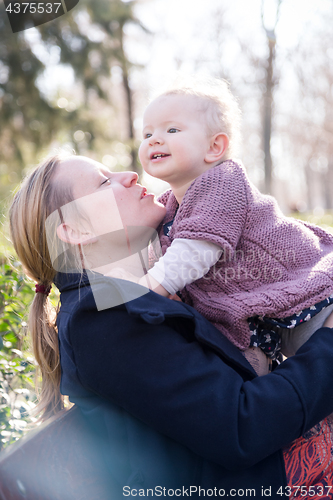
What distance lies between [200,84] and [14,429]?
2052mm

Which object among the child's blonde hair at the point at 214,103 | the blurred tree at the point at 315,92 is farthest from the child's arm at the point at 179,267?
the blurred tree at the point at 315,92

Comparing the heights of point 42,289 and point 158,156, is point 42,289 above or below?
below

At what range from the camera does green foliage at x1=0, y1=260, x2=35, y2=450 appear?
2088 mm

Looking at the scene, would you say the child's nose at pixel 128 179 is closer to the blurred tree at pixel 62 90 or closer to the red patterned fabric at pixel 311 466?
the red patterned fabric at pixel 311 466

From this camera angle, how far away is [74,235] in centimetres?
167

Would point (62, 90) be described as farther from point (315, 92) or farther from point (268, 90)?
point (315, 92)

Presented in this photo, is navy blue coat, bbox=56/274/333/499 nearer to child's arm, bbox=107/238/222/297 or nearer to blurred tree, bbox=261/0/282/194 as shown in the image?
child's arm, bbox=107/238/222/297

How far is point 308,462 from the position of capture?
149cm

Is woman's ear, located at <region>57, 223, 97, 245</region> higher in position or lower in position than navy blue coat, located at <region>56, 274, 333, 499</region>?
higher

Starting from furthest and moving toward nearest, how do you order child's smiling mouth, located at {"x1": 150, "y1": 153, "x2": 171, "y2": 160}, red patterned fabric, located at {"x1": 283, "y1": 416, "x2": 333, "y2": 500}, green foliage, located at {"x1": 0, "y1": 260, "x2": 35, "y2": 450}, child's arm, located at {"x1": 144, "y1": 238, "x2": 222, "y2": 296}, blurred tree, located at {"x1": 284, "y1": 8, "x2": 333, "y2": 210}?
blurred tree, located at {"x1": 284, "y1": 8, "x2": 333, "y2": 210} < green foliage, located at {"x1": 0, "y1": 260, "x2": 35, "y2": 450} < child's smiling mouth, located at {"x1": 150, "y1": 153, "x2": 171, "y2": 160} < child's arm, located at {"x1": 144, "y1": 238, "x2": 222, "y2": 296} < red patterned fabric, located at {"x1": 283, "y1": 416, "x2": 333, "y2": 500}

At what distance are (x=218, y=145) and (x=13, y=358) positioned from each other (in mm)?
1659

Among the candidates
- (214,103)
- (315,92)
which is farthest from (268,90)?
(214,103)

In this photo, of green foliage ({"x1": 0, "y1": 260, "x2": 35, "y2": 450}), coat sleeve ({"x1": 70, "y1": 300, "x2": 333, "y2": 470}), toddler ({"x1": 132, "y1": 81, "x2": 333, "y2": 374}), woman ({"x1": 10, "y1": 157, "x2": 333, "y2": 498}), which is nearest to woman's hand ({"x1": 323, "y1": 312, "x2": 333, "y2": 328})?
toddler ({"x1": 132, "y1": 81, "x2": 333, "y2": 374})

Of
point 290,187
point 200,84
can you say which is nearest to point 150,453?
point 200,84
